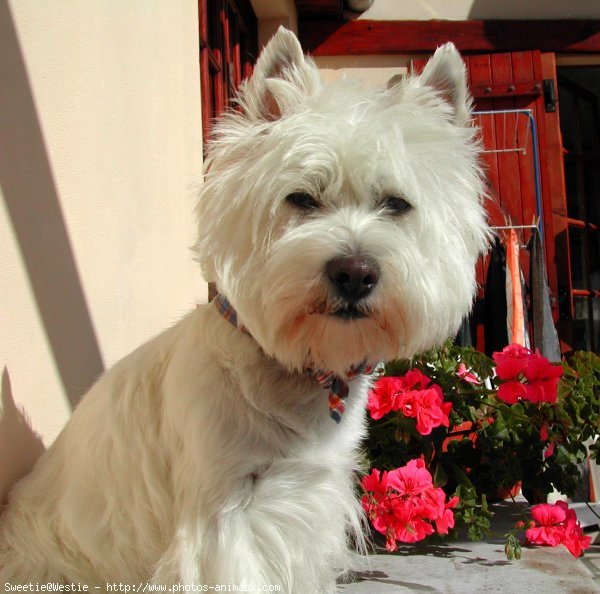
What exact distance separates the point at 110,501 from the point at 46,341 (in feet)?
1.79

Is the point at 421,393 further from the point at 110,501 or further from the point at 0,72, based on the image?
the point at 0,72

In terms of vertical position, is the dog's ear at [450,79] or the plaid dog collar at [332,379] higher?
the dog's ear at [450,79]

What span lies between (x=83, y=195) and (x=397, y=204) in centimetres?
114

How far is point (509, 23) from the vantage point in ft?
18.2

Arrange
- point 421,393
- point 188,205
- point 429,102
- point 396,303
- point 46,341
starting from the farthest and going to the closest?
1. point 188,205
2. point 421,393
3. point 46,341
4. point 429,102
5. point 396,303

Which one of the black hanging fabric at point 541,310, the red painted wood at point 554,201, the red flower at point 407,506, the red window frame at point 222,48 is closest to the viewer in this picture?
the red flower at point 407,506

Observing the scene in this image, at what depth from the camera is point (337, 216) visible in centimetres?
145

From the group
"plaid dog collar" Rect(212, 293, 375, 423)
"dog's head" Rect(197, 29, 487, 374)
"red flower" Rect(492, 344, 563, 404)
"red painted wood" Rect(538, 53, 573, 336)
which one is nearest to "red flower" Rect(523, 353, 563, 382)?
"red flower" Rect(492, 344, 563, 404)

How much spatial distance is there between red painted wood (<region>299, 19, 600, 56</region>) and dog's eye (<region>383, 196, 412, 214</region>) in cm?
434

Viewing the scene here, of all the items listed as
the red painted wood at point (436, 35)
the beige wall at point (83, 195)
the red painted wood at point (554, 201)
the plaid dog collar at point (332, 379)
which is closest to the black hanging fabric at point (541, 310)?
the red painted wood at point (554, 201)

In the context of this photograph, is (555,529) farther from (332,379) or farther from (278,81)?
(278,81)

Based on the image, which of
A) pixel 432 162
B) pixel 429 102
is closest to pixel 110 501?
pixel 432 162

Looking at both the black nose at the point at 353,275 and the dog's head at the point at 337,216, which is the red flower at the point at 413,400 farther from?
the black nose at the point at 353,275

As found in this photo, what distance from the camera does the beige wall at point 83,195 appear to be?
5.77ft
